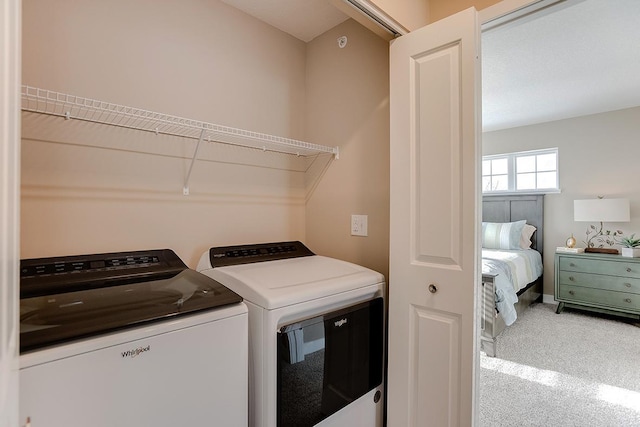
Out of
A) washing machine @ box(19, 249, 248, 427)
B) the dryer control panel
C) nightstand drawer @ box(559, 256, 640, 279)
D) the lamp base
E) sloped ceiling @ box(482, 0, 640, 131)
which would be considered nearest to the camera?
washing machine @ box(19, 249, 248, 427)

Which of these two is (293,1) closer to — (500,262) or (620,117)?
(500,262)

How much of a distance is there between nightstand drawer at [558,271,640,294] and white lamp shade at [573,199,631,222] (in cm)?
67

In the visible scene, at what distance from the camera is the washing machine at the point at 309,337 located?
1.04 metres

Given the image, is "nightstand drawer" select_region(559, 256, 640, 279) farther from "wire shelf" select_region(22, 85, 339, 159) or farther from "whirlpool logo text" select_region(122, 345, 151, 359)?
"whirlpool logo text" select_region(122, 345, 151, 359)

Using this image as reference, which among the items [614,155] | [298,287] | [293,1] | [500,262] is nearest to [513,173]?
[614,155]

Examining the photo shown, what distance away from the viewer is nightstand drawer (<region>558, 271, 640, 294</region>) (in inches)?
132

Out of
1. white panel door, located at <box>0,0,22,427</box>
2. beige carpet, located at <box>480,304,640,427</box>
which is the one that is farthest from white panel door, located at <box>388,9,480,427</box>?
white panel door, located at <box>0,0,22,427</box>

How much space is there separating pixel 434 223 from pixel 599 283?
3.67m

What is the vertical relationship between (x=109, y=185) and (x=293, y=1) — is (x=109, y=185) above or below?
below

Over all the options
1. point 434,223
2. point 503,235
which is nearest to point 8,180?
point 434,223

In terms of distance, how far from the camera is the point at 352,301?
1.30m

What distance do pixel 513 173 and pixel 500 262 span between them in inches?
81.4

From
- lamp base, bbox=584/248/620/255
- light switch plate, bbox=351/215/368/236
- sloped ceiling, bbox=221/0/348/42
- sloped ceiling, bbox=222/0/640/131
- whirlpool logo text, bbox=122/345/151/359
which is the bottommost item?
lamp base, bbox=584/248/620/255

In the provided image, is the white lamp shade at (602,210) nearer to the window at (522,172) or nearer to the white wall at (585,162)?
the white wall at (585,162)
